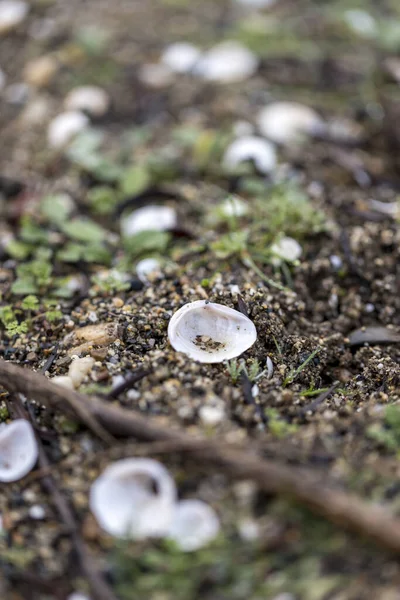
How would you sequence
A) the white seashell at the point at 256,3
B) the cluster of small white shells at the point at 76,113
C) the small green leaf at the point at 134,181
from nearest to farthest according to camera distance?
1. the small green leaf at the point at 134,181
2. the cluster of small white shells at the point at 76,113
3. the white seashell at the point at 256,3

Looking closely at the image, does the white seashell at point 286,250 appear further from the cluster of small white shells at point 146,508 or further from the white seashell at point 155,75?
the white seashell at point 155,75

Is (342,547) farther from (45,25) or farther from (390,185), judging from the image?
(45,25)

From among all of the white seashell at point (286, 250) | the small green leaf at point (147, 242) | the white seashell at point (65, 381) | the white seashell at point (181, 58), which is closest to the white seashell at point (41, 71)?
the white seashell at point (181, 58)

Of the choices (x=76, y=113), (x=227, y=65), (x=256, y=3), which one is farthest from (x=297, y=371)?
(x=256, y=3)

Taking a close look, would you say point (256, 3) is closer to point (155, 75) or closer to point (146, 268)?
point (155, 75)

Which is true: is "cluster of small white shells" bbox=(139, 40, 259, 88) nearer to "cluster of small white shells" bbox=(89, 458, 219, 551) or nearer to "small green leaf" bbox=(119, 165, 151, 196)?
"small green leaf" bbox=(119, 165, 151, 196)

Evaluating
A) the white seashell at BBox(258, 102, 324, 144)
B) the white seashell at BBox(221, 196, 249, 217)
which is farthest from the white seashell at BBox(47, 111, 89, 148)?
the white seashell at BBox(221, 196, 249, 217)
